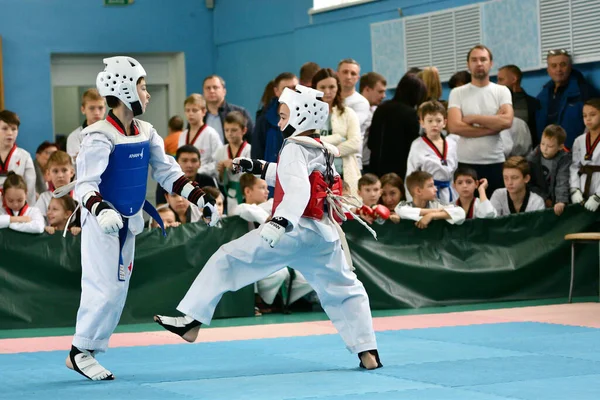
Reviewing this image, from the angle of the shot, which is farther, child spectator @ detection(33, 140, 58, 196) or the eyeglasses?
the eyeglasses

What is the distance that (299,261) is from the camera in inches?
242

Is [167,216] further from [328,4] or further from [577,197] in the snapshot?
[328,4]

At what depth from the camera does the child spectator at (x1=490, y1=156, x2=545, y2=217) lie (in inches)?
384

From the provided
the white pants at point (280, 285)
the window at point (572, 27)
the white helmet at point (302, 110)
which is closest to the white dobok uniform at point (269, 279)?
the white pants at point (280, 285)

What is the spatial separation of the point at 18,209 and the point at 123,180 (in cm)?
322

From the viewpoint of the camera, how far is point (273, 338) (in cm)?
759

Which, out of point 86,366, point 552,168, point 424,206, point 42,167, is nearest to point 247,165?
point 86,366

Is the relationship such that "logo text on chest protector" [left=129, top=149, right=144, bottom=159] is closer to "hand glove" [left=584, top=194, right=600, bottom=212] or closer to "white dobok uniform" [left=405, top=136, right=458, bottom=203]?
"white dobok uniform" [left=405, top=136, right=458, bottom=203]

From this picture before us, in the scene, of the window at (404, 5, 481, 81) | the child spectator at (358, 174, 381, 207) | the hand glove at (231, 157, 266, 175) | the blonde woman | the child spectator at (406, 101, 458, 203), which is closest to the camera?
the hand glove at (231, 157, 266, 175)

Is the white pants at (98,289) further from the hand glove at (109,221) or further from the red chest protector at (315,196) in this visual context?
the red chest protector at (315,196)

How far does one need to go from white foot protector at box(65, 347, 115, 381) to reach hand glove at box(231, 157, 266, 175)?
4.52 feet

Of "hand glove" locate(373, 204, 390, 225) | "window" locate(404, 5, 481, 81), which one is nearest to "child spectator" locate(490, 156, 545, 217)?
"hand glove" locate(373, 204, 390, 225)

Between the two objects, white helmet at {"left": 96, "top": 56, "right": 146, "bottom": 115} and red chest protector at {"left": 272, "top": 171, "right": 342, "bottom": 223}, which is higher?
white helmet at {"left": 96, "top": 56, "right": 146, "bottom": 115}

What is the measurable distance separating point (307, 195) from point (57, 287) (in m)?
3.43
